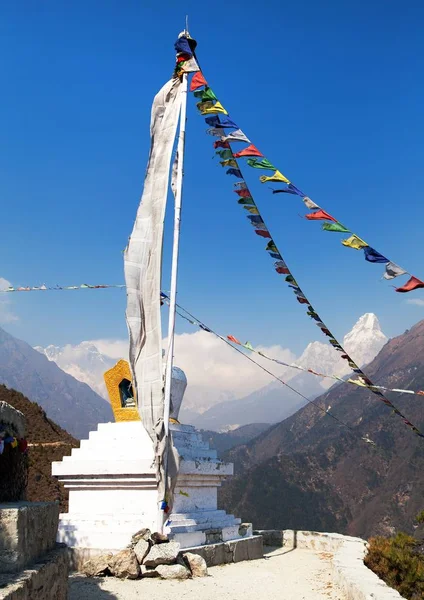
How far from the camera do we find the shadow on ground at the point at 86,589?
6591 millimetres

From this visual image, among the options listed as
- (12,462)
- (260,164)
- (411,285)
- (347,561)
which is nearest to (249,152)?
(260,164)

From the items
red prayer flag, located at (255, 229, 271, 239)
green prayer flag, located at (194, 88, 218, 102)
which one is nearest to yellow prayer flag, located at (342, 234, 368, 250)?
red prayer flag, located at (255, 229, 271, 239)

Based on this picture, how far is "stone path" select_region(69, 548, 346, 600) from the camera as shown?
22.6 feet

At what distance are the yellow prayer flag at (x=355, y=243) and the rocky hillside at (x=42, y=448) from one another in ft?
47.9

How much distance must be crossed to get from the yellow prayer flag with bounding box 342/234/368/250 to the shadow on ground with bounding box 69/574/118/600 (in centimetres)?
479

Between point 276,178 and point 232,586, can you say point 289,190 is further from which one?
point 232,586

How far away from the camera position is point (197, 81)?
890cm

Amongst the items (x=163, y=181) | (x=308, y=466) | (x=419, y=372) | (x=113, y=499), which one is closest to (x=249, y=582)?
(x=113, y=499)

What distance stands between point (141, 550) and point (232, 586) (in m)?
1.28

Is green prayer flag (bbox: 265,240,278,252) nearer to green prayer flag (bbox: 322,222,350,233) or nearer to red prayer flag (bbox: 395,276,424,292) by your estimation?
green prayer flag (bbox: 322,222,350,233)

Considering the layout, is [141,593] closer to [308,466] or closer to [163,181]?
[163,181]

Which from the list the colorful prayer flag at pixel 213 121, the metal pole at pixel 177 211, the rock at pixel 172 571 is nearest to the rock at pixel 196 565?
the rock at pixel 172 571

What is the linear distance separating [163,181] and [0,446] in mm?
5245

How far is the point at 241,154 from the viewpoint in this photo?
8.26 metres
